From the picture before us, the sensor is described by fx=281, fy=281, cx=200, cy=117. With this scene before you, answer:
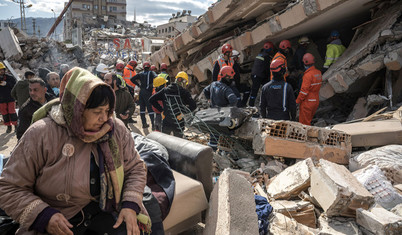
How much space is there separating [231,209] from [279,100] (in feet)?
9.39

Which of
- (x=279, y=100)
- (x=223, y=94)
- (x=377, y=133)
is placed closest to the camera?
(x=377, y=133)

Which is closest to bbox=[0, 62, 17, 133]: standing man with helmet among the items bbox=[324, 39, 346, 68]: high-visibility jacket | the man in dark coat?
the man in dark coat

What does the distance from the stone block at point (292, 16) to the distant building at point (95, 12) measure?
47.9m

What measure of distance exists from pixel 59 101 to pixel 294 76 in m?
6.72

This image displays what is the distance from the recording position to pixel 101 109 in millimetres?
1703

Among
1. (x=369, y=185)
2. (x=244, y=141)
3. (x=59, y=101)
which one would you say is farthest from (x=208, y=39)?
(x=59, y=101)

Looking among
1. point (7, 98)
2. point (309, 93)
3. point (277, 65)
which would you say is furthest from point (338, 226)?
point (7, 98)

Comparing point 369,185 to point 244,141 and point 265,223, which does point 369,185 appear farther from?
point 244,141

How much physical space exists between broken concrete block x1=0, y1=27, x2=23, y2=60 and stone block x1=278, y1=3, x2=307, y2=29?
14266 mm

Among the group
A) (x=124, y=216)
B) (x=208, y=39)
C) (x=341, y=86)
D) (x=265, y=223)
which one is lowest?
(x=265, y=223)

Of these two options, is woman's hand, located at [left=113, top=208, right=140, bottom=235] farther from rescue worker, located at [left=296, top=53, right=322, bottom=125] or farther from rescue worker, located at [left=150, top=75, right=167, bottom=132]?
rescue worker, located at [left=296, top=53, right=322, bottom=125]

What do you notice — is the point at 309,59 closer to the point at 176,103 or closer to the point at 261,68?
the point at 261,68

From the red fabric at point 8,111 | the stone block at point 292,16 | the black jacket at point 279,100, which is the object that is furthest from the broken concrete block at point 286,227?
the red fabric at point 8,111

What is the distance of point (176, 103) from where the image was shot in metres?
5.10
